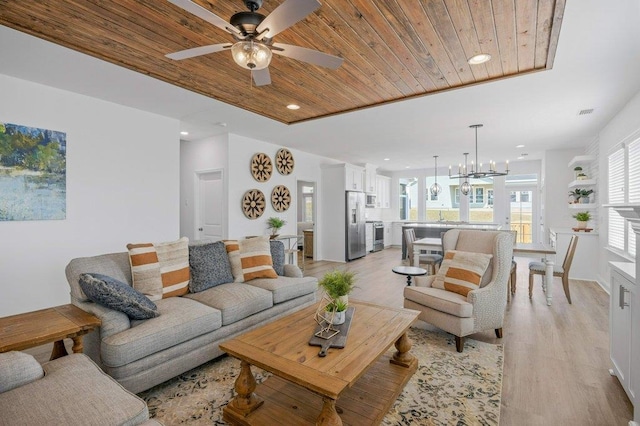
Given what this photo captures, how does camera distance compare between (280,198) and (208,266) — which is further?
(280,198)

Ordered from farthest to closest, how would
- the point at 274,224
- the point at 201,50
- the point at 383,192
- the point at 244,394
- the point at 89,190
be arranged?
the point at 383,192
the point at 274,224
the point at 89,190
the point at 201,50
the point at 244,394

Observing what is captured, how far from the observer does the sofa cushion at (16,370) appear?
1377 mm

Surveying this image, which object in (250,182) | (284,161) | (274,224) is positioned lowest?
(274,224)

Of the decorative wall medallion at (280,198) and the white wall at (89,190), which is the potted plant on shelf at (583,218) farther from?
the white wall at (89,190)

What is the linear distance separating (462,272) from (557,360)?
1.02 meters

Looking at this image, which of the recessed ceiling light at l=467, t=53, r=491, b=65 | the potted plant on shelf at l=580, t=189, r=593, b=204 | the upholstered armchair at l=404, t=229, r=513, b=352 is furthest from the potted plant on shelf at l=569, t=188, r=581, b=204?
the recessed ceiling light at l=467, t=53, r=491, b=65

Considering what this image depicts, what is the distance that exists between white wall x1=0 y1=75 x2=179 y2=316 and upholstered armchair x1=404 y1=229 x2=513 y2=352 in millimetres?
3804

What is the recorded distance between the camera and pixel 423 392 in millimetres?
2174

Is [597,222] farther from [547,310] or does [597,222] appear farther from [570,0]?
[570,0]

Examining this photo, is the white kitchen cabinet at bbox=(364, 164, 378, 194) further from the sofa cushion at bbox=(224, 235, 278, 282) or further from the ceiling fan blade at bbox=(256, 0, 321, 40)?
the ceiling fan blade at bbox=(256, 0, 321, 40)

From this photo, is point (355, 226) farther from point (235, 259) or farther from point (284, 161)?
point (235, 259)

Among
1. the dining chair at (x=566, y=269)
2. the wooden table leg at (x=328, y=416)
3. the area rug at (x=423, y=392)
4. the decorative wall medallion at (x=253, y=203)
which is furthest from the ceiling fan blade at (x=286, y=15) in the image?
the dining chair at (x=566, y=269)

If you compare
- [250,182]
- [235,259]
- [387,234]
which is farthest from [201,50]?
[387,234]

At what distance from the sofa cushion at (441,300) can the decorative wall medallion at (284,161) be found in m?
4.08
